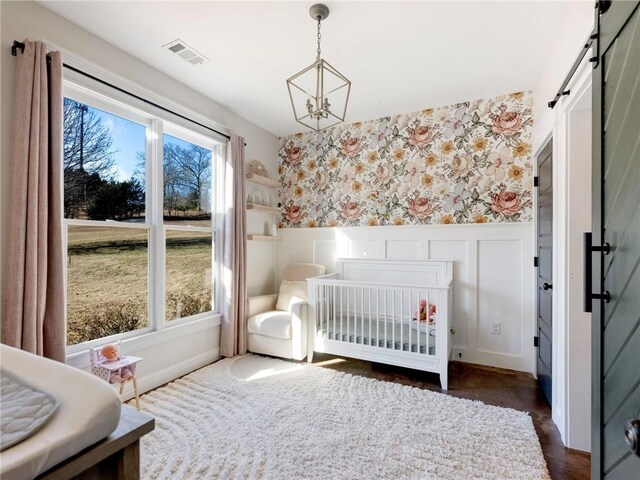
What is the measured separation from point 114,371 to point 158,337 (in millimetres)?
599

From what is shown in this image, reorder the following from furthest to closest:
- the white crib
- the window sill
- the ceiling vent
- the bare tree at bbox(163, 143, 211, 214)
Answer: the bare tree at bbox(163, 143, 211, 214) → the white crib → the ceiling vent → the window sill

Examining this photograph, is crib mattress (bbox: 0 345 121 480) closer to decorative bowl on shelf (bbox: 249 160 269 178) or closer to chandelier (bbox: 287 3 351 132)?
chandelier (bbox: 287 3 351 132)

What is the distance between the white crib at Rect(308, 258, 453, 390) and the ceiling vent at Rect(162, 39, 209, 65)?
6.89 ft

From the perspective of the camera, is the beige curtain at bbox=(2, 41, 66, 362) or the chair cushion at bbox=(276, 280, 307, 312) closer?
the beige curtain at bbox=(2, 41, 66, 362)

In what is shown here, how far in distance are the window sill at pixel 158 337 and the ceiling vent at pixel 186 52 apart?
2205mm

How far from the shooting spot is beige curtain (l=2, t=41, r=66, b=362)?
1698mm

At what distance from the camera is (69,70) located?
1.98 metres

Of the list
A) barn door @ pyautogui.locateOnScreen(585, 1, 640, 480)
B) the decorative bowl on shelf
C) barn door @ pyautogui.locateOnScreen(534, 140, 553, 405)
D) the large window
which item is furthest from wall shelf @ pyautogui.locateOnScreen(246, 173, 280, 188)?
barn door @ pyautogui.locateOnScreen(585, 1, 640, 480)

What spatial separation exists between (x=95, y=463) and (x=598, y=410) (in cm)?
139

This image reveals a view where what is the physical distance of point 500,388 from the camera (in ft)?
8.23

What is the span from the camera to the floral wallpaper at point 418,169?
9.66ft

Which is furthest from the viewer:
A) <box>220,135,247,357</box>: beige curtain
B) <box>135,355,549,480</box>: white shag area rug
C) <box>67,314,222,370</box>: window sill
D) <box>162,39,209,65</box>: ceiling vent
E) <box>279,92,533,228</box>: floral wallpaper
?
<box>220,135,247,357</box>: beige curtain

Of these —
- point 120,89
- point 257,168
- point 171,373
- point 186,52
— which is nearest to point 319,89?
point 186,52

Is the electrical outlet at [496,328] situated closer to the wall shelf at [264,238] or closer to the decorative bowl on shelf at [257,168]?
the wall shelf at [264,238]
